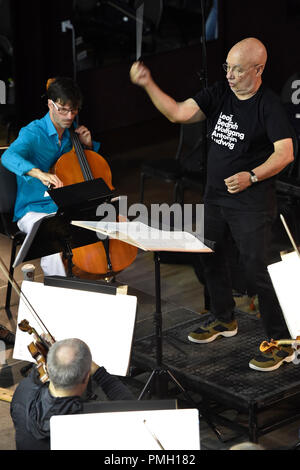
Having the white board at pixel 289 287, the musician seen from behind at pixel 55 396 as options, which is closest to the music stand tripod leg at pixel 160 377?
the white board at pixel 289 287

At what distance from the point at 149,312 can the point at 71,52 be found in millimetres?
3063

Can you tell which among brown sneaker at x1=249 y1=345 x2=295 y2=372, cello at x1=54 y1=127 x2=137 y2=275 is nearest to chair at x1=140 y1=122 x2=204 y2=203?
cello at x1=54 y1=127 x2=137 y2=275

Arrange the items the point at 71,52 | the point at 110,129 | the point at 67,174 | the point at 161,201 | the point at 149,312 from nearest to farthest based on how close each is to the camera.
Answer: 1. the point at 67,174
2. the point at 149,312
3. the point at 161,201
4. the point at 71,52
5. the point at 110,129

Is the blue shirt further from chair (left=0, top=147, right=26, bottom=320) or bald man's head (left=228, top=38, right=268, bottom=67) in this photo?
bald man's head (left=228, top=38, right=268, bottom=67)

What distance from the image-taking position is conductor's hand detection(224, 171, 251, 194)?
3.68 meters

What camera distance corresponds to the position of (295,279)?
3.43 m

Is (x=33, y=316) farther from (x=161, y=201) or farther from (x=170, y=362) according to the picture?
(x=161, y=201)

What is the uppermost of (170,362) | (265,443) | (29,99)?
(29,99)

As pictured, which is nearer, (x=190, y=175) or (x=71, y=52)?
(x=190, y=175)

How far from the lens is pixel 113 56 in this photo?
7.47m

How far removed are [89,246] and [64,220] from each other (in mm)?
735

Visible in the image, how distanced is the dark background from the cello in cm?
232

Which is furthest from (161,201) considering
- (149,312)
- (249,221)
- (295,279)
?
(295,279)

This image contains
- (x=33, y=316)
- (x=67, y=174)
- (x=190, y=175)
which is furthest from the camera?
(x=190, y=175)
